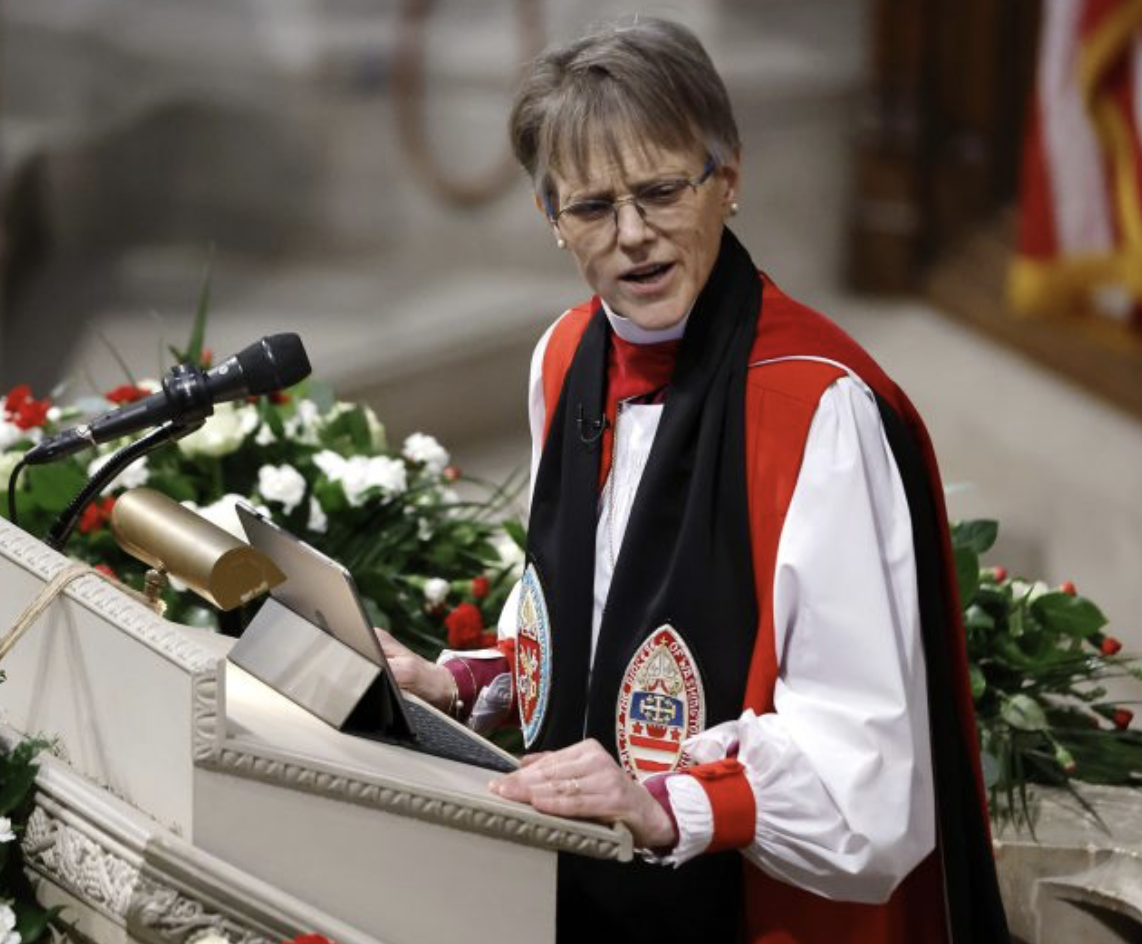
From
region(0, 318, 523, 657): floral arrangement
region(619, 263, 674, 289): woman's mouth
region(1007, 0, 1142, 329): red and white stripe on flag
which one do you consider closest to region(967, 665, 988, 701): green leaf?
region(0, 318, 523, 657): floral arrangement

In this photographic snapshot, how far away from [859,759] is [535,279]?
586 centimetres

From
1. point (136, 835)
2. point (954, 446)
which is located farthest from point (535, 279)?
point (136, 835)

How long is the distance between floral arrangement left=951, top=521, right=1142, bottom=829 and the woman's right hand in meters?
0.92

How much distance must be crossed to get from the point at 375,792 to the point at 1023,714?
1.46 meters

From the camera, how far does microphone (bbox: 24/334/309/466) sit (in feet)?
7.27

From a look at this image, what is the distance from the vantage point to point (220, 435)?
370 cm

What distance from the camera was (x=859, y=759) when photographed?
7.39 feet

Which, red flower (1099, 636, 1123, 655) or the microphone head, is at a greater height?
the microphone head

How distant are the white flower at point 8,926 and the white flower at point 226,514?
42 cm

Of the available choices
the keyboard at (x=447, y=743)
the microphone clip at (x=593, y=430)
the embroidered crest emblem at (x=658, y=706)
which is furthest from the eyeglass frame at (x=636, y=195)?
the keyboard at (x=447, y=743)

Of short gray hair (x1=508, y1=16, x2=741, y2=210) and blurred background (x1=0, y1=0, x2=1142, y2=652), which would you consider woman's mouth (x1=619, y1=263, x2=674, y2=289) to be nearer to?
short gray hair (x1=508, y1=16, x2=741, y2=210)

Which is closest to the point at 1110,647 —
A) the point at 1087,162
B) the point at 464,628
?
the point at 464,628

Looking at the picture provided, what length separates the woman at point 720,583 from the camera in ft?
7.46

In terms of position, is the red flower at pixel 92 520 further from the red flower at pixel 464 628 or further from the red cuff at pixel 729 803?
the red cuff at pixel 729 803
